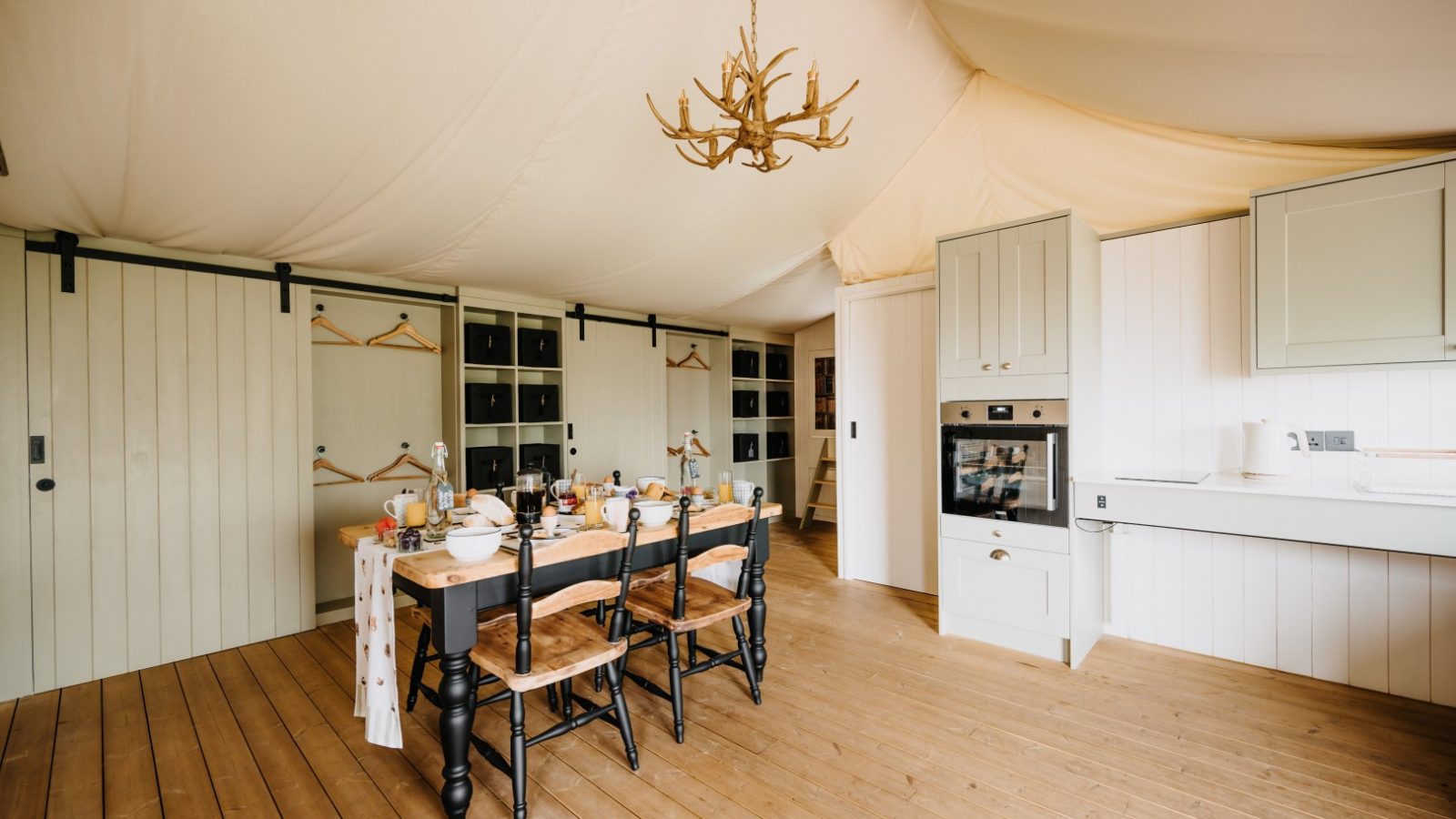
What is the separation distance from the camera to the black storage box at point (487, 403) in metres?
4.18

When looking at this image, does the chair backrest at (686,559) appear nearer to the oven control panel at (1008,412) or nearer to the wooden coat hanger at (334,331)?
the oven control panel at (1008,412)

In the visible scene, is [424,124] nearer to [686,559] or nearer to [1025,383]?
[686,559]

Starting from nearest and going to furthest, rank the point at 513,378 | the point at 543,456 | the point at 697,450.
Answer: the point at 513,378 < the point at 543,456 < the point at 697,450

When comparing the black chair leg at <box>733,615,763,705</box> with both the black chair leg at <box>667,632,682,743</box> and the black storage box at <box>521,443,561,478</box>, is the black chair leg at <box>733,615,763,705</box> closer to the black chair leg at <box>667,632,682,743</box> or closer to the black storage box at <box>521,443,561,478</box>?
the black chair leg at <box>667,632,682,743</box>

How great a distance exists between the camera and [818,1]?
2578 millimetres

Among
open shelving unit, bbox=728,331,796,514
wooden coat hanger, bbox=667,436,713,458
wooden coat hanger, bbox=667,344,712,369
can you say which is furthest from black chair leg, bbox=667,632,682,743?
open shelving unit, bbox=728,331,796,514

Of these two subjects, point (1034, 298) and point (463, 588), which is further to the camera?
point (1034, 298)

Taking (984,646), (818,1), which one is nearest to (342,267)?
(818,1)

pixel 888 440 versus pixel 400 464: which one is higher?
pixel 888 440

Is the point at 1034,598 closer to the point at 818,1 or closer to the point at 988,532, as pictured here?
the point at 988,532

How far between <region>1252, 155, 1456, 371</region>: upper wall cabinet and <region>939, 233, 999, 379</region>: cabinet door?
108 cm

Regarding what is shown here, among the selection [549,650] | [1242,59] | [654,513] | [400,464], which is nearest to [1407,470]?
[1242,59]

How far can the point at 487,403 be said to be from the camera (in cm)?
427

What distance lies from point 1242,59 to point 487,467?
444cm
